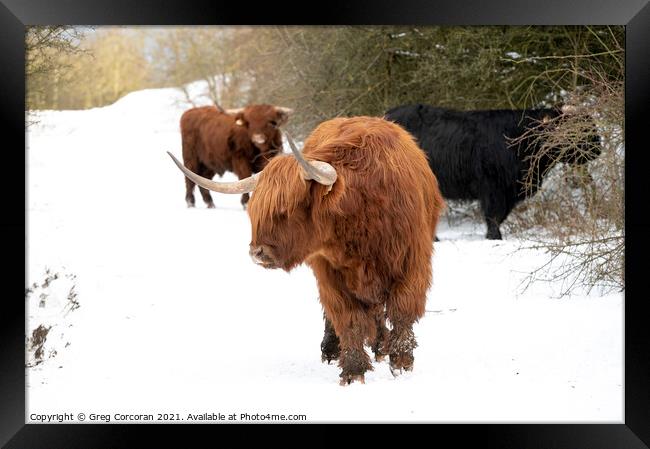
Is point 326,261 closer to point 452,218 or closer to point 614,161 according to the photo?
point 614,161

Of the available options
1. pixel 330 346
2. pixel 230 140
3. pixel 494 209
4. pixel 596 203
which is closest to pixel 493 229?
pixel 494 209

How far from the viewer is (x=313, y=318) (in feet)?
20.1

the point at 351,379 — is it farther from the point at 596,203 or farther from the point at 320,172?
the point at 596,203

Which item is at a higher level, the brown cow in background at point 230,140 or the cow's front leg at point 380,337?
the brown cow in background at point 230,140

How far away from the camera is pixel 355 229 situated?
4238 mm

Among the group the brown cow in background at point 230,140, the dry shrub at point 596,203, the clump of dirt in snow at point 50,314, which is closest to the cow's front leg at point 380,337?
the dry shrub at point 596,203

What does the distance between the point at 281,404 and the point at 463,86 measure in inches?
278

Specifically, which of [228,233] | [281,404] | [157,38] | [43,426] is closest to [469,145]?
[228,233]

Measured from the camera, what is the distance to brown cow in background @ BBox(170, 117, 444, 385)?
163 inches

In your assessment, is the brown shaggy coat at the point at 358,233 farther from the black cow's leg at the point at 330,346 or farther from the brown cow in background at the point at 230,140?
the brown cow in background at the point at 230,140

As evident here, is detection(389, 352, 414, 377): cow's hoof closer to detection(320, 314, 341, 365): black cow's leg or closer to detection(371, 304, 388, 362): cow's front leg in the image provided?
detection(371, 304, 388, 362): cow's front leg
